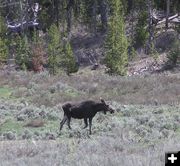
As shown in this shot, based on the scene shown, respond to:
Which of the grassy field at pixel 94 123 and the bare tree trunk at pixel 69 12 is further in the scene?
the bare tree trunk at pixel 69 12

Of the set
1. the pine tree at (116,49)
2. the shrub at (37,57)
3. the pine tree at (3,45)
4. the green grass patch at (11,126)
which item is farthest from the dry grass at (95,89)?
the pine tree at (3,45)

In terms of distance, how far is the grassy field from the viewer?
33.3ft

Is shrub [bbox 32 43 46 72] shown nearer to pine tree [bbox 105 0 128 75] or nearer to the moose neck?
pine tree [bbox 105 0 128 75]

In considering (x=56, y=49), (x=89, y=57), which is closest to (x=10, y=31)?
(x=89, y=57)

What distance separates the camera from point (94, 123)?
20.6 meters

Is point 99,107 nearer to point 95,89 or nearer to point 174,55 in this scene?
point 95,89

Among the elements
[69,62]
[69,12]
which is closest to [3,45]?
[69,62]

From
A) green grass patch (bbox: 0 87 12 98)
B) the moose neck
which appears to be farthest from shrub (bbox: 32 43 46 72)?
the moose neck

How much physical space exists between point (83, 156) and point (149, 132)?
6.83m

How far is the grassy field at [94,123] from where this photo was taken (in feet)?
33.3

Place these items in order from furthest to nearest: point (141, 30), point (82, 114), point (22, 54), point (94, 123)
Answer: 1. point (141, 30)
2. point (22, 54)
3. point (94, 123)
4. point (82, 114)

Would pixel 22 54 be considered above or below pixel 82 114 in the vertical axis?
below

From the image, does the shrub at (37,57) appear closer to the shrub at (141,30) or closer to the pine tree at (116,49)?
the pine tree at (116,49)

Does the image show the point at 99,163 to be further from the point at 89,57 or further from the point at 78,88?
the point at 89,57
